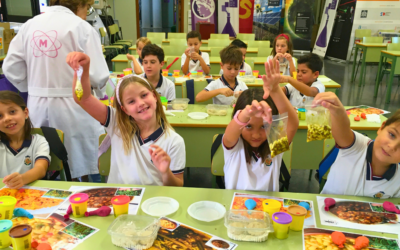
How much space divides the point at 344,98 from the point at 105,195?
592cm

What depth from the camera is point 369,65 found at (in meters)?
9.72

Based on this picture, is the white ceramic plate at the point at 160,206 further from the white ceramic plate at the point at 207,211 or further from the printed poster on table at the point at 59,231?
the printed poster on table at the point at 59,231

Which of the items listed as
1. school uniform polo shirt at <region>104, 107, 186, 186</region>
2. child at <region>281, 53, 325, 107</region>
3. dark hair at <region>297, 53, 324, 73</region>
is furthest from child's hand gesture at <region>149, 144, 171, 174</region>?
dark hair at <region>297, 53, 324, 73</region>

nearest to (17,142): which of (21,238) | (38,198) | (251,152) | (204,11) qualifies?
(38,198)

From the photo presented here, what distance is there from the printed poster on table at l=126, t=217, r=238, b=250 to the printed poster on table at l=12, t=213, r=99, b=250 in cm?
27

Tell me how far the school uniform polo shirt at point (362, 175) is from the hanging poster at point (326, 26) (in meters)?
9.96

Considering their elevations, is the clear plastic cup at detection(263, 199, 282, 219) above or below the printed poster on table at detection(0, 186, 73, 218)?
above

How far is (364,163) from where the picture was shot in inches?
60.2

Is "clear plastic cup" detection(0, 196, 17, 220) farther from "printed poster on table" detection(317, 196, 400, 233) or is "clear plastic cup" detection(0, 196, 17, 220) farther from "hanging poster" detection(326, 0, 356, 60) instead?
"hanging poster" detection(326, 0, 356, 60)

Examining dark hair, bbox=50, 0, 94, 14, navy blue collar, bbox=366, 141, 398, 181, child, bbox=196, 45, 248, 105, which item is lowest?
navy blue collar, bbox=366, 141, 398, 181

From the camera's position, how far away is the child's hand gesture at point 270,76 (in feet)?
4.22

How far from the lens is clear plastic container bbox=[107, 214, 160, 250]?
1.12 meters

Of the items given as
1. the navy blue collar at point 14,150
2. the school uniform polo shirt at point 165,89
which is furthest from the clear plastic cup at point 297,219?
the school uniform polo shirt at point 165,89

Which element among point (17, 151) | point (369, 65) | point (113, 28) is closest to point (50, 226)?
point (17, 151)
